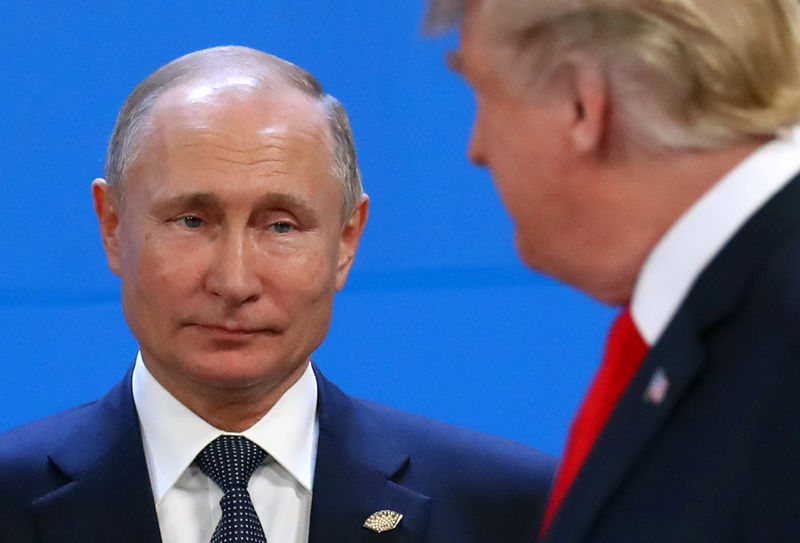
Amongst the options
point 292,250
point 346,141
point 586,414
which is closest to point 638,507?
point 586,414

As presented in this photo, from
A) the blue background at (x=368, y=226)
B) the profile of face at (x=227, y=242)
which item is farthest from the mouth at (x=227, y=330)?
the blue background at (x=368, y=226)

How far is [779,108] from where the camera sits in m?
0.99

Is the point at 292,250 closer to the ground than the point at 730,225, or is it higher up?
closer to the ground

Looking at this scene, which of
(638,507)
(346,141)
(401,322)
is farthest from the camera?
(401,322)

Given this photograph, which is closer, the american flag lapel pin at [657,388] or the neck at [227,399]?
the american flag lapel pin at [657,388]

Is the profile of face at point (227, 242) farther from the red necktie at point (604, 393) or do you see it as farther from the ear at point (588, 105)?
the ear at point (588, 105)

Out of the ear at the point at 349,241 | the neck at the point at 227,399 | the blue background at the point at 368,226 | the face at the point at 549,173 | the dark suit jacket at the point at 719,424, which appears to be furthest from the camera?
the blue background at the point at 368,226

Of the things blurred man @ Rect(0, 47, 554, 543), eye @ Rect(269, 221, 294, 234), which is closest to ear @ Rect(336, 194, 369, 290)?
blurred man @ Rect(0, 47, 554, 543)

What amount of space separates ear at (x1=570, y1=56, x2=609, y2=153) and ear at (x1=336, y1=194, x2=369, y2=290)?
977 mm

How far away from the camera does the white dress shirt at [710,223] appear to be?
0.97 m

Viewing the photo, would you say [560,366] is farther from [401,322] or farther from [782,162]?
[782,162]

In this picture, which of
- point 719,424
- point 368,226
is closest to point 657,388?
point 719,424

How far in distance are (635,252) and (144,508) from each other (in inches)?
39.5

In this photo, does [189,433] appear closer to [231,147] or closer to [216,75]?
[231,147]
